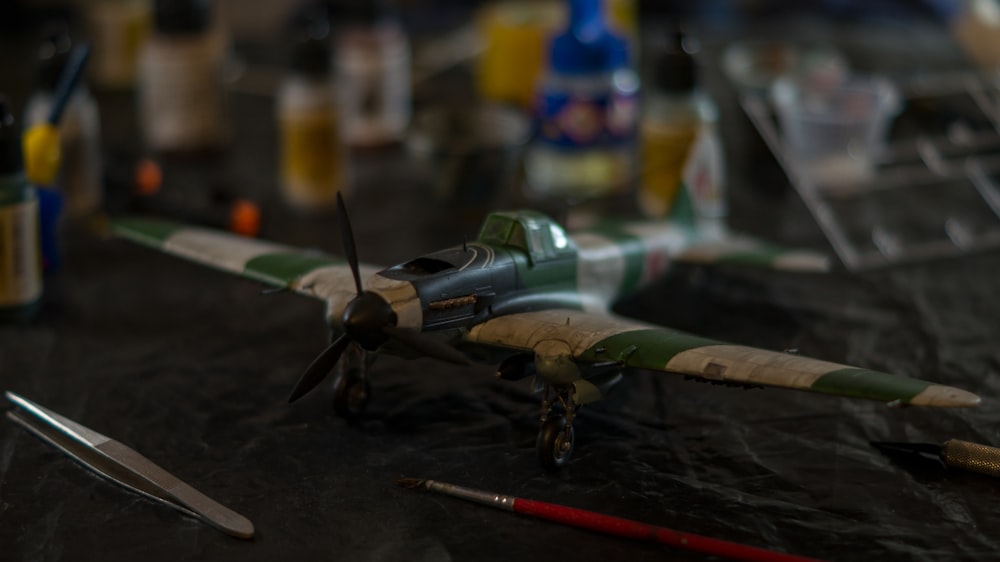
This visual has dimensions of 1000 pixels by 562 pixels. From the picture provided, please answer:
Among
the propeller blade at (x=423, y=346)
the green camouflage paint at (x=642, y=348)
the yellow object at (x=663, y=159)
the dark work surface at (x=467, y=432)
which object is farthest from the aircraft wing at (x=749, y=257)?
the propeller blade at (x=423, y=346)

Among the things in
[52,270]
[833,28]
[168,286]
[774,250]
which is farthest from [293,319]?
[833,28]

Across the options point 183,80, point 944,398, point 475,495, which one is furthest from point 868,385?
point 183,80

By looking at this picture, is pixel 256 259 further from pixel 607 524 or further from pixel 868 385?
pixel 868 385

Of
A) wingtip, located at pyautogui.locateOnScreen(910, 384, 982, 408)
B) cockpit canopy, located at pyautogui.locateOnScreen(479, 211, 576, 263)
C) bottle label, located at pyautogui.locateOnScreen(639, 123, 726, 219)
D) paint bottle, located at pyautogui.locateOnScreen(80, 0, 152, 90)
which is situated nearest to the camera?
wingtip, located at pyautogui.locateOnScreen(910, 384, 982, 408)

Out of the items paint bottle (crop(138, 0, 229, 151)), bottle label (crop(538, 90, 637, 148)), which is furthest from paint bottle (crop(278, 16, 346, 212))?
bottle label (crop(538, 90, 637, 148))

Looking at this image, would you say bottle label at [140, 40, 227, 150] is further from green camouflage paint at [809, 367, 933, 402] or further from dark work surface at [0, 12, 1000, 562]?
green camouflage paint at [809, 367, 933, 402]

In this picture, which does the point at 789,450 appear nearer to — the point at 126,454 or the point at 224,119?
the point at 126,454

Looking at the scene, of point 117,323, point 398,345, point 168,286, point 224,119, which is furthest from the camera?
point 224,119
